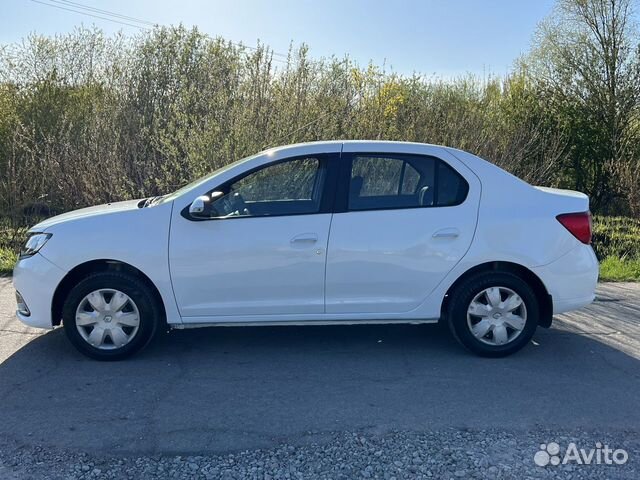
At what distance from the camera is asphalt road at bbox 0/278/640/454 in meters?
3.71

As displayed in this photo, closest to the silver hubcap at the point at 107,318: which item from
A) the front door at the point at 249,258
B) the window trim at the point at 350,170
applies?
the front door at the point at 249,258

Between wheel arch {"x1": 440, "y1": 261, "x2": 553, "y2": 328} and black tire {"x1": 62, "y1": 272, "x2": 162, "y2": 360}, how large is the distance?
2.44 metres

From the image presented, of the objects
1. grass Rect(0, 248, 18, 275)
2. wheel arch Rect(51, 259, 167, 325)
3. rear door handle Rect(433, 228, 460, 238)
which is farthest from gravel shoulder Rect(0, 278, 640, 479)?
grass Rect(0, 248, 18, 275)

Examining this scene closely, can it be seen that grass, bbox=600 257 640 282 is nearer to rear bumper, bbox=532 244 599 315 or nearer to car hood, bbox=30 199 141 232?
rear bumper, bbox=532 244 599 315

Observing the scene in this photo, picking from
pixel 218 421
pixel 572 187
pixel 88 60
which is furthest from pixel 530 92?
pixel 218 421

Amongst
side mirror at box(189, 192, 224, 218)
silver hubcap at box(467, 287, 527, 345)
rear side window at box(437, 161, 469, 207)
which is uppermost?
rear side window at box(437, 161, 469, 207)

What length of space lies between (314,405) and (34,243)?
106 inches

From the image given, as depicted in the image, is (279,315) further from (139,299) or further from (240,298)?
(139,299)

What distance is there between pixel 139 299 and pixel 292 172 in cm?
167

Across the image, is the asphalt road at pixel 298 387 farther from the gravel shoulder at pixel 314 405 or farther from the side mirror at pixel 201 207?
the side mirror at pixel 201 207

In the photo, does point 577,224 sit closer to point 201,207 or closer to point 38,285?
point 201,207

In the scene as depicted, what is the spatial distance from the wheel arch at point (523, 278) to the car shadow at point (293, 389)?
1.24 ft

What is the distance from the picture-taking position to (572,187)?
17.8 m

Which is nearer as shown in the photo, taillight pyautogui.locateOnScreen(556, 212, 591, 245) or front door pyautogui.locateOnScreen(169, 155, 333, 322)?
front door pyautogui.locateOnScreen(169, 155, 333, 322)
